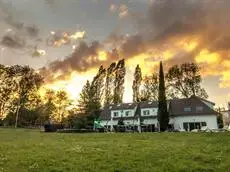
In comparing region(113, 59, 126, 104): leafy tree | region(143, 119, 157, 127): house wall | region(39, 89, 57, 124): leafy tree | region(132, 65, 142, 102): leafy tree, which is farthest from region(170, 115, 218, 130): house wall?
region(39, 89, 57, 124): leafy tree

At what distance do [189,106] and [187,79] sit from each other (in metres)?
7.86

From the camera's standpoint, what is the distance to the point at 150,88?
9269cm

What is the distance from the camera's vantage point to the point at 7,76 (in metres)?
82.1

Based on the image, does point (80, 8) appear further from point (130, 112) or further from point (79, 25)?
point (130, 112)

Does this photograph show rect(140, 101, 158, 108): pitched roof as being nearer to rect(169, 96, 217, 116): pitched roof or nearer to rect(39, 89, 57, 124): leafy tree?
A: rect(169, 96, 217, 116): pitched roof

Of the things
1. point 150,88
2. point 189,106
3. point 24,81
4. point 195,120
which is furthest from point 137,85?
point 24,81

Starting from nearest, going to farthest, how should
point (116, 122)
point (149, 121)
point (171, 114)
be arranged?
point (171, 114)
point (149, 121)
point (116, 122)

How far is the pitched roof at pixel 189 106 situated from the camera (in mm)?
77750

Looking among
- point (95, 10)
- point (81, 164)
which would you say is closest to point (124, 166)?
point (81, 164)

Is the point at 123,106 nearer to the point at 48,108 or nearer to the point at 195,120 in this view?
the point at 195,120

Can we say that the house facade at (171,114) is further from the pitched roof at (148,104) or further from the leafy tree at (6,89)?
the leafy tree at (6,89)

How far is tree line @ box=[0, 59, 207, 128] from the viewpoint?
275ft

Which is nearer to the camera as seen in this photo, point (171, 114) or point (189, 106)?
point (189, 106)

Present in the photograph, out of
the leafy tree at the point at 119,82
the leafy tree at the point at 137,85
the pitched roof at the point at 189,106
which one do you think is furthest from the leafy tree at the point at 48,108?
the pitched roof at the point at 189,106
